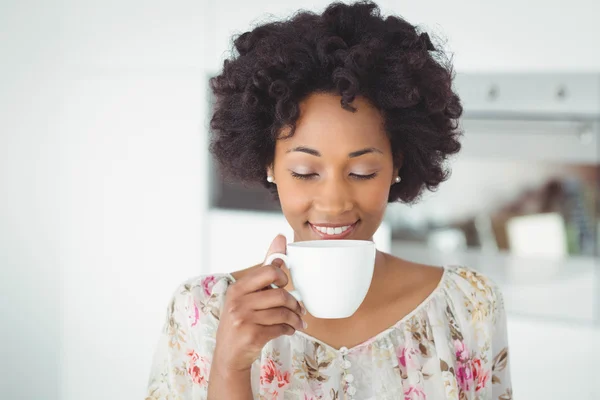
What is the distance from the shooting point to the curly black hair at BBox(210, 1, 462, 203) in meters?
1.05

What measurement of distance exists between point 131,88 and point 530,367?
5.94ft

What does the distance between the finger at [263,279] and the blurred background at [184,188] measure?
1734 mm

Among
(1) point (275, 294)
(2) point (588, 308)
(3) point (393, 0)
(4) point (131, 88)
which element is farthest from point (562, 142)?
A: (1) point (275, 294)

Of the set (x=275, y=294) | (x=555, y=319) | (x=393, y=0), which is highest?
(x=393, y=0)

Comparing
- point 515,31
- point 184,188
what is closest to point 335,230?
point 515,31

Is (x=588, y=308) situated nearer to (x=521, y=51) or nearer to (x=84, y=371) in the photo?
(x=521, y=51)

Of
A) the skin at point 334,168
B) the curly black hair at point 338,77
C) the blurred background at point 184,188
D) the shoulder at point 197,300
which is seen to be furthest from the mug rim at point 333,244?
the blurred background at point 184,188

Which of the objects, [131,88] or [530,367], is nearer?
[530,367]

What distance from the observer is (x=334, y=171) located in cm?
102

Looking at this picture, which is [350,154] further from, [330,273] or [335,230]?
[330,273]

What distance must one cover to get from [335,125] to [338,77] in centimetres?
7

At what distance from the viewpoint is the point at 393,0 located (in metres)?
2.55

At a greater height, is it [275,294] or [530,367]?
[275,294]

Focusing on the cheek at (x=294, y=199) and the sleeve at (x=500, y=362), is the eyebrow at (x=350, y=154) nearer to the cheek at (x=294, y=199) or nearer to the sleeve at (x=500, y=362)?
the cheek at (x=294, y=199)
